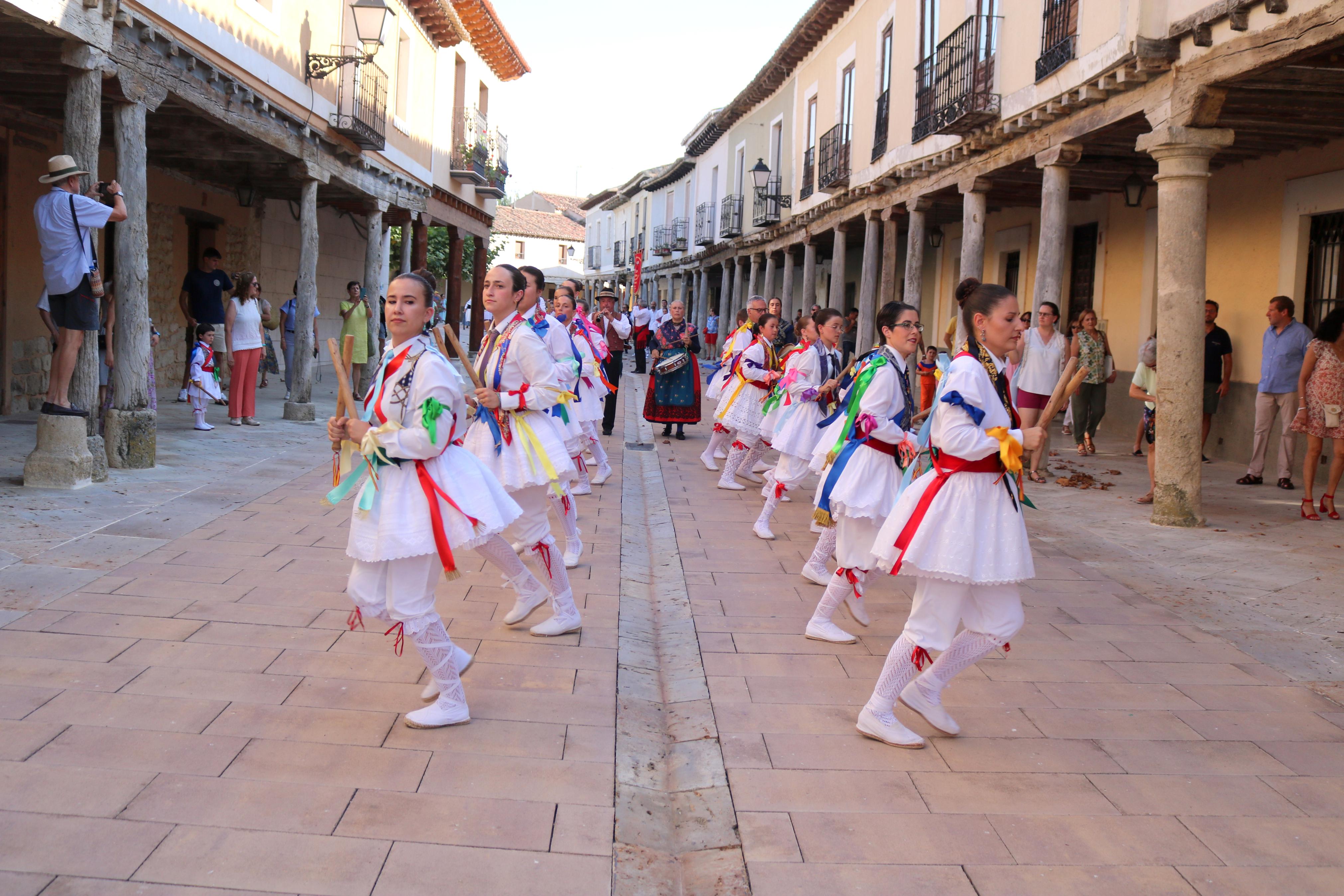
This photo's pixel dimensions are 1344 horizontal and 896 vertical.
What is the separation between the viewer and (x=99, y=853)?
9.12 feet

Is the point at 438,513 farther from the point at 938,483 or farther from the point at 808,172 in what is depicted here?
the point at 808,172

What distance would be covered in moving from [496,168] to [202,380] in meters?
15.6

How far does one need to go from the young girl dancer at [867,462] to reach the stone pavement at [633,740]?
0.31m

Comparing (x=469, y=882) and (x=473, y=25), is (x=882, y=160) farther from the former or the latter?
(x=469, y=882)

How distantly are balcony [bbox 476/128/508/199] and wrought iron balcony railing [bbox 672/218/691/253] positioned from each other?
13.4m

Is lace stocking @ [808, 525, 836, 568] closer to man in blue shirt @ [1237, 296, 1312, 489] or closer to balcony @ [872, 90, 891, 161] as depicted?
man in blue shirt @ [1237, 296, 1312, 489]

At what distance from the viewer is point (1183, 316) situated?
7.99 metres

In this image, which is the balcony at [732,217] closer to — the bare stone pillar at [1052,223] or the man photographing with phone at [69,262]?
the bare stone pillar at [1052,223]

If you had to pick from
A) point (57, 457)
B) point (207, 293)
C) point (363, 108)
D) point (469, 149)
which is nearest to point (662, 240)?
point (469, 149)

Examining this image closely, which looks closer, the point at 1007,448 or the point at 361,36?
the point at 1007,448

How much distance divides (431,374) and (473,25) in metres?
20.4

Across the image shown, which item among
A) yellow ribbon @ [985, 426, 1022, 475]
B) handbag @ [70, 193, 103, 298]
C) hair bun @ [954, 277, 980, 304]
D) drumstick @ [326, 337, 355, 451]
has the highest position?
handbag @ [70, 193, 103, 298]

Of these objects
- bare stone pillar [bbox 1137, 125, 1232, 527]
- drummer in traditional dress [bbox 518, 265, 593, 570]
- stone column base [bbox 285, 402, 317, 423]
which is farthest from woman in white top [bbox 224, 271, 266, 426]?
bare stone pillar [bbox 1137, 125, 1232, 527]

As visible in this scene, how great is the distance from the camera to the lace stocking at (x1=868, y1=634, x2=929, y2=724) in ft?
12.6
